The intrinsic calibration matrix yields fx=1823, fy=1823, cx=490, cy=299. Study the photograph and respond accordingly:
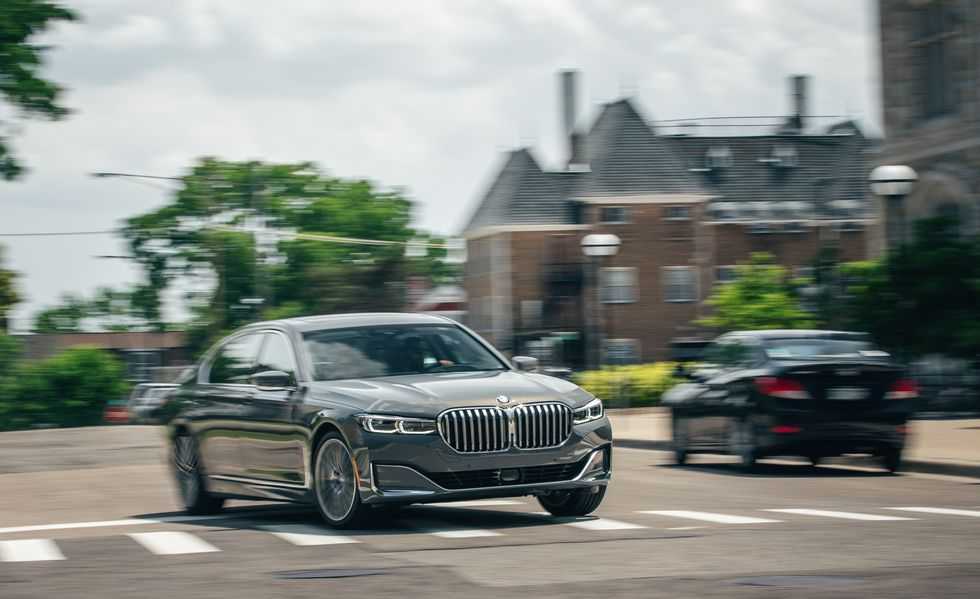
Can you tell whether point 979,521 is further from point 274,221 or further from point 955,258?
point 274,221

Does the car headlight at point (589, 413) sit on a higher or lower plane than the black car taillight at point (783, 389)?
higher

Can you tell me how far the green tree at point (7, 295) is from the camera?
71.9 metres

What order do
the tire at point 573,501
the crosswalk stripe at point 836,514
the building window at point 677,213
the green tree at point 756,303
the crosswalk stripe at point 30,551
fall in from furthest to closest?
1. the building window at point 677,213
2. the green tree at point 756,303
3. the tire at point 573,501
4. the crosswalk stripe at point 836,514
5. the crosswalk stripe at point 30,551

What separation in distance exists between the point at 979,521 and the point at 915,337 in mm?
16699

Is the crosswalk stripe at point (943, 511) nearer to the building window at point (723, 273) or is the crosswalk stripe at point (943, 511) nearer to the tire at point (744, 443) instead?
the tire at point (744, 443)

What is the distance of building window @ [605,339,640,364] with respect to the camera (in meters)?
76.2

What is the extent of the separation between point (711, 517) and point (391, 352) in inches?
100

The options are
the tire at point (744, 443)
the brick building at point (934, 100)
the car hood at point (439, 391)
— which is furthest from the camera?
the brick building at point (934, 100)

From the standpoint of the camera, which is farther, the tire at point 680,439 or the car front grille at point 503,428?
the tire at point 680,439

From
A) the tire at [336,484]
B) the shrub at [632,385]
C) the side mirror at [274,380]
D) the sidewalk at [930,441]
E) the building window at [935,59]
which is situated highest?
the building window at [935,59]

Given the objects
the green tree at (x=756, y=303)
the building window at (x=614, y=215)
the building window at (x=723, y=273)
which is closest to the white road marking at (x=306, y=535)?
the green tree at (x=756, y=303)

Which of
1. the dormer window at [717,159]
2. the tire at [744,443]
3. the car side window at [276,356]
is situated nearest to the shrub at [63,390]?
the dormer window at [717,159]

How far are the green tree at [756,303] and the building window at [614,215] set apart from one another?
2627 centimetres

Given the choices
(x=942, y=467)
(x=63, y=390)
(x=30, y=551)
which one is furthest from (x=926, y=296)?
(x=63, y=390)
